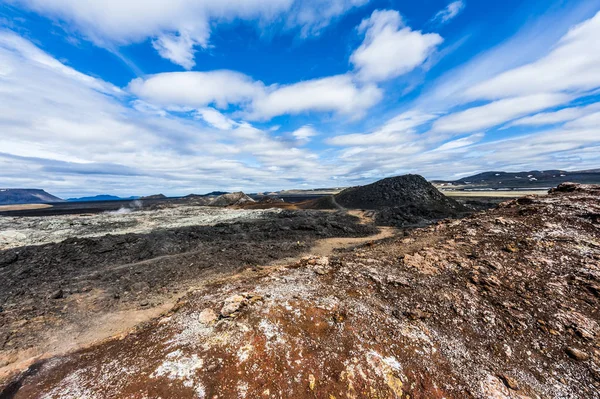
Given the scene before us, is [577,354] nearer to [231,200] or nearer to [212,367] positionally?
[212,367]

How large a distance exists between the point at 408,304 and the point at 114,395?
5.88 meters

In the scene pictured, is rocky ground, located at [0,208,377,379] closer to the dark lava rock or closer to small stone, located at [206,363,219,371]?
the dark lava rock

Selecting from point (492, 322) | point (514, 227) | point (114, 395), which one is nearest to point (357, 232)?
point (514, 227)

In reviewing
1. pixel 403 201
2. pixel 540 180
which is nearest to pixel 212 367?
pixel 403 201

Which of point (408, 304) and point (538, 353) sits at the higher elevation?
point (408, 304)

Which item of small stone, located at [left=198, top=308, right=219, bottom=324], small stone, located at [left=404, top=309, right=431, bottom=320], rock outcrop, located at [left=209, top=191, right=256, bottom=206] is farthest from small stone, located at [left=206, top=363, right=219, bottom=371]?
rock outcrop, located at [left=209, top=191, right=256, bottom=206]

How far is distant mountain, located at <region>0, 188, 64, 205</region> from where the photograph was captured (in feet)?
488

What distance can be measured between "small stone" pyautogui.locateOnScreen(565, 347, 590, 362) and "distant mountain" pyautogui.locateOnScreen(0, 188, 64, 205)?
223 meters

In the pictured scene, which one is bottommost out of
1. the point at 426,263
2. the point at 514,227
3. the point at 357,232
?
the point at 357,232

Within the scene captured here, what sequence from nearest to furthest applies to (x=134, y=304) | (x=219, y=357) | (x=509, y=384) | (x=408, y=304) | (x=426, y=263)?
(x=509, y=384), (x=219, y=357), (x=408, y=304), (x=426, y=263), (x=134, y=304)

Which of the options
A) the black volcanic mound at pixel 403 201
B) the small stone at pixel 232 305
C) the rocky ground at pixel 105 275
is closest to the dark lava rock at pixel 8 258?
the rocky ground at pixel 105 275

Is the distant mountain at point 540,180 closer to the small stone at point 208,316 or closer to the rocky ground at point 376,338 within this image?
the rocky ground at point 376,338

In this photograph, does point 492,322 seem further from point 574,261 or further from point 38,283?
point 38,283

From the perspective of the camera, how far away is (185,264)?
12227mm
